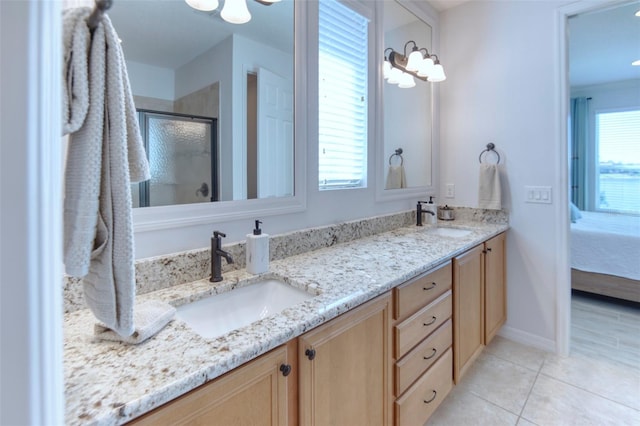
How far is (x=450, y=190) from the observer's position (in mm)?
2635

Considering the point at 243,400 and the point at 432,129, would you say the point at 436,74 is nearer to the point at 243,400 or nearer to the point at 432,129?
the point at 432,129

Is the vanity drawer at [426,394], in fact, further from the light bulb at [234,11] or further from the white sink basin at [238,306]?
the light bulb at [234,11]

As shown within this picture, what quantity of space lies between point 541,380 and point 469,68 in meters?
2.19

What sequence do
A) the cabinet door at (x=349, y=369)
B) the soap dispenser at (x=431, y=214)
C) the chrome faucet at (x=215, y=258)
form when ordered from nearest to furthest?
the cabinet door at (x=349, y=369) < the chrome faucet at (x=215, y=258) < the soap dispenser at (x=431, y=214)

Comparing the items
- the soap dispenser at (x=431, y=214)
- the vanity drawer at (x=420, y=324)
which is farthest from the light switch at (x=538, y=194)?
the vanity drawer at (x=420, y=324)

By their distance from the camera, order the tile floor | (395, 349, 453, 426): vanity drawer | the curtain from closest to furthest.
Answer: (395, 349, 453, 426): vanity drawer, the tile floor, the curtain

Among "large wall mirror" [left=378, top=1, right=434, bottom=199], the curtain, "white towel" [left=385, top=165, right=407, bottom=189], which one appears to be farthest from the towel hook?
the curtain

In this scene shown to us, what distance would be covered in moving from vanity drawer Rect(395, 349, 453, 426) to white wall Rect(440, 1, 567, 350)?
3.53 ft

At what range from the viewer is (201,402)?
66 cm

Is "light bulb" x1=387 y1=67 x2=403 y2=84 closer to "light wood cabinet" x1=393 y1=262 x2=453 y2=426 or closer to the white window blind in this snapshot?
the white window blind

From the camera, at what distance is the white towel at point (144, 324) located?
0.75m

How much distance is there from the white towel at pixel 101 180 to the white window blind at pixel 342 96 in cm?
120

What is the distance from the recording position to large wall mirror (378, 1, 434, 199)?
84.4 inches

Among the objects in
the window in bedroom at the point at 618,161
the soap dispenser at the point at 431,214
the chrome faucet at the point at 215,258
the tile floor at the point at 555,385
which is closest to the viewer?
the chrome faucet at the point at 215,258
